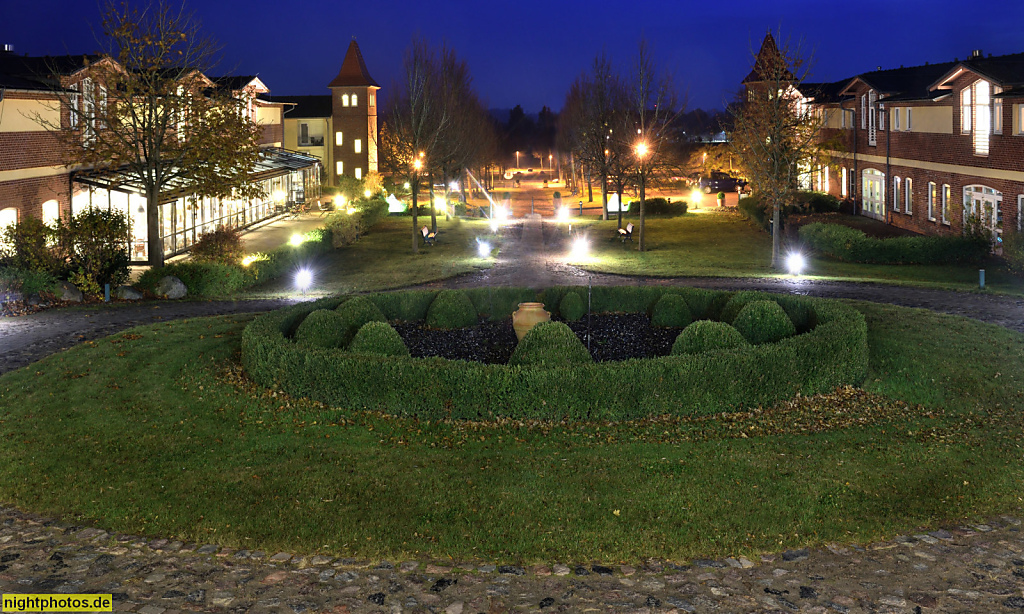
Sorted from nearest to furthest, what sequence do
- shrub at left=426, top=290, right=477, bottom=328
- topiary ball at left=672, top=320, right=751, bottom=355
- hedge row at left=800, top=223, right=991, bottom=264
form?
topiary ball at left=672, top=320, right=751, bottom=355 < shrub at left=426, top=290, right=477, bottom=328 < hedge row at left=800, top=223, right=991, bottom=264

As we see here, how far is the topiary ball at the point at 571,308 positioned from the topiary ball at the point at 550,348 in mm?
3336

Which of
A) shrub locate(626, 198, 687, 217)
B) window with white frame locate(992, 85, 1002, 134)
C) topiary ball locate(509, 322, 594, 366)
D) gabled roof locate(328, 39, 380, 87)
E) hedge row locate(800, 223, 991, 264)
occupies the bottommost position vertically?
topiary ball locate(509, 322, 594, 366)

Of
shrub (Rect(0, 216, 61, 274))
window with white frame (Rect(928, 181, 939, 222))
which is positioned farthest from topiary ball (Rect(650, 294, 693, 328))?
window with white frame (Rect(928, 181, 939, 222))

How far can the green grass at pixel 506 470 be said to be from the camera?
331 inches

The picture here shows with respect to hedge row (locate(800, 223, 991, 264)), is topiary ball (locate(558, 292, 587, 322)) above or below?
below

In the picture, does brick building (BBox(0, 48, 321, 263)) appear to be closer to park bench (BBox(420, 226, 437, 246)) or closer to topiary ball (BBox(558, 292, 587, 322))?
park bench (BBox(420, 226, 437, 246))

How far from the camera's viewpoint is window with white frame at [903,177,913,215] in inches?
1532

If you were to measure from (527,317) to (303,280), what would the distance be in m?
12.6

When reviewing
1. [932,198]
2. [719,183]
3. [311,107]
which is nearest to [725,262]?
[932,198]

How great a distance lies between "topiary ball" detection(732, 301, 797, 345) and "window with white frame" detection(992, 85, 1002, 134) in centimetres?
1976

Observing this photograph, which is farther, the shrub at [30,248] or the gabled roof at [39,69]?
the gabled roof at [39,69]

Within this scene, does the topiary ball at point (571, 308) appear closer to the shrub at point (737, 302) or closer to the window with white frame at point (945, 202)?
the shrub at point (737, 302)

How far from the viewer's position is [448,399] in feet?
38.1

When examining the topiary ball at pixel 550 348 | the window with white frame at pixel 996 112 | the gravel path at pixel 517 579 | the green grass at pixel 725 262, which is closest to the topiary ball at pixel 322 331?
the topiary ball at pixel 550 348
